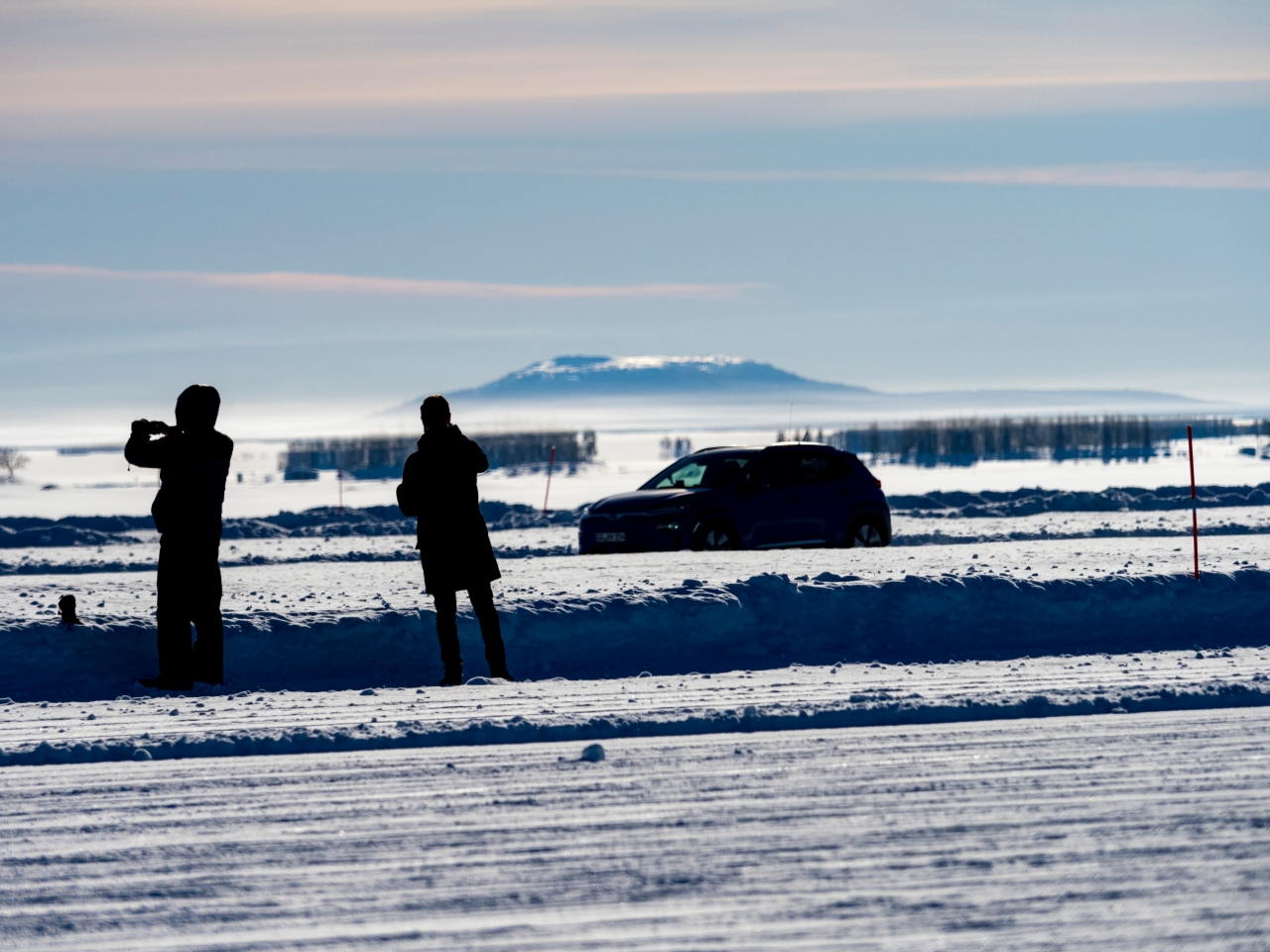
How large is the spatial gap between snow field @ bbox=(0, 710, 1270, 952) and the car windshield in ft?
33.3

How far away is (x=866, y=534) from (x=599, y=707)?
1023cm

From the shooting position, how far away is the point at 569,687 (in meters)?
9.42

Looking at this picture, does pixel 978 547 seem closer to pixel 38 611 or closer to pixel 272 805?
pixel 38 611

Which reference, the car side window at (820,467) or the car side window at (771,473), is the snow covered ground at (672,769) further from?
the car side window at (820,467)

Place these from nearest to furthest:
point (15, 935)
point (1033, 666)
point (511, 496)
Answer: point (15, 935) < point (1033, 666) < point (511, 496)

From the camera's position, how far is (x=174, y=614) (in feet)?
31.7

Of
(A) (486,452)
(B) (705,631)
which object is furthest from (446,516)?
(A) (486,452)

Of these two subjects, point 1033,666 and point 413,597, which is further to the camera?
point 413,597

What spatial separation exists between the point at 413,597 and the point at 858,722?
584cm

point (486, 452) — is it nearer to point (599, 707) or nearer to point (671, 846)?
point (599, 707)

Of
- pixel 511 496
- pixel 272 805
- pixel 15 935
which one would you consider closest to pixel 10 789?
pixel 272 805

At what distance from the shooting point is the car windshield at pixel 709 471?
58.2ft

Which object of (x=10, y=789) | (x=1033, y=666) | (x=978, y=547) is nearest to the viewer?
(x=10, y=789)

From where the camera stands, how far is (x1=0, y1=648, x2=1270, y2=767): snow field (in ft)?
25.4
